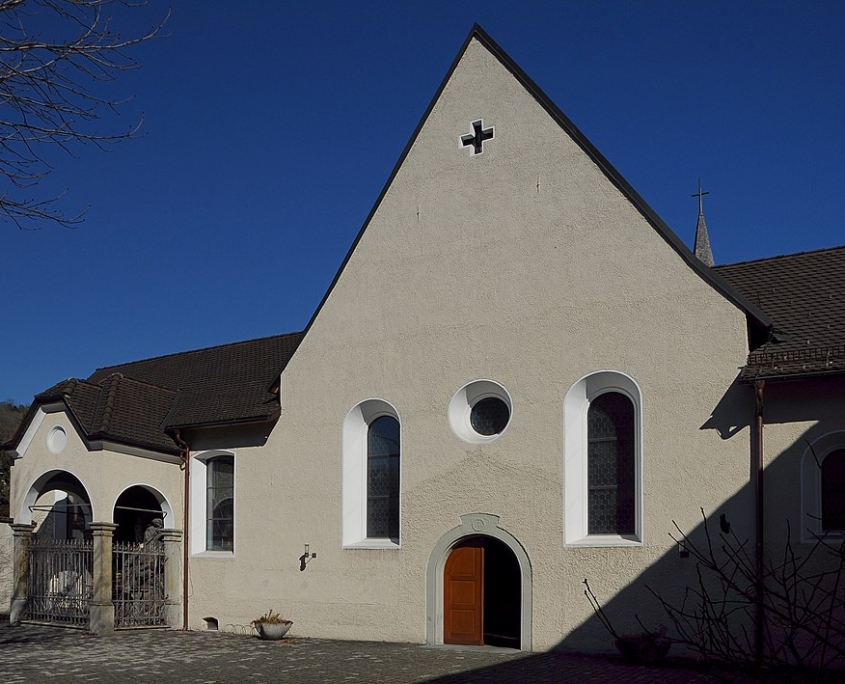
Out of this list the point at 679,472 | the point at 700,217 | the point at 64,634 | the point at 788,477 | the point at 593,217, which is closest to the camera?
the point at 788,477

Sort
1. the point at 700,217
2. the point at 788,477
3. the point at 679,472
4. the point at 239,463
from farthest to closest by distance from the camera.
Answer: the point at 700,217
the point at 239,463
the point at 679,472
the point at 788,477

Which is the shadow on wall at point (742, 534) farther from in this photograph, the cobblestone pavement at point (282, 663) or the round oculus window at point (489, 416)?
the round oculus window at point (489, 416)

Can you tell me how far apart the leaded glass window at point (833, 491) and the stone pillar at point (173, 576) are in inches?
513

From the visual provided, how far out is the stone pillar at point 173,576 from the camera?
807 inches

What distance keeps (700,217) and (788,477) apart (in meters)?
27.8

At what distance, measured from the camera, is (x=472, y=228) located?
17453 millimetres

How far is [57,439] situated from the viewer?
20.7 m

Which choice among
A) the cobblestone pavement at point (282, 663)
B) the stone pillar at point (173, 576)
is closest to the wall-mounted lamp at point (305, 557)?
the cobblestone pavement at point (282, 663)

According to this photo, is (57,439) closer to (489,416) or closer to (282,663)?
(282,663)

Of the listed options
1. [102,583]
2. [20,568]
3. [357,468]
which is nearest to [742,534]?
[357,468]

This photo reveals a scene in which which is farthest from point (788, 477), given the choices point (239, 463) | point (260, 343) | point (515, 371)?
point (260, 343)

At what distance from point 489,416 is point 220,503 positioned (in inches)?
277

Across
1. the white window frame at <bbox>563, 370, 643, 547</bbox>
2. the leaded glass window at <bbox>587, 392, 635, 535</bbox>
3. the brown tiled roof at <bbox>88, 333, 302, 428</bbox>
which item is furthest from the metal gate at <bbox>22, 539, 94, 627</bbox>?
the leaded glass window at <bbox>587, 392, 635, 535</bbox>

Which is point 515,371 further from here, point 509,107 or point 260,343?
point 260,343
